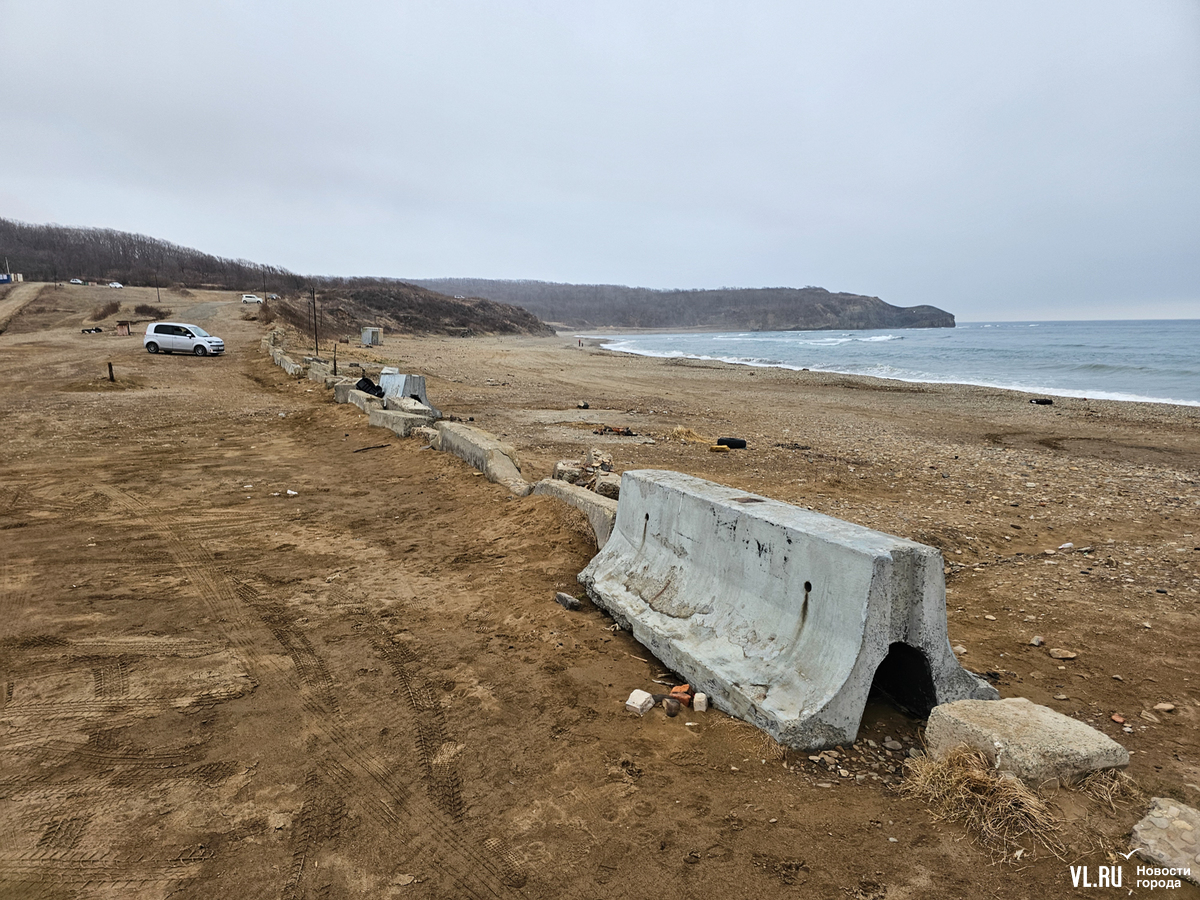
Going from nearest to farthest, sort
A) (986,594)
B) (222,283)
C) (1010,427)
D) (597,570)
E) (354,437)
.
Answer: (597,570)
(986,594)
(354,437)
(1010,427)
(222,283)

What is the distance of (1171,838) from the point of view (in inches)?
97.4

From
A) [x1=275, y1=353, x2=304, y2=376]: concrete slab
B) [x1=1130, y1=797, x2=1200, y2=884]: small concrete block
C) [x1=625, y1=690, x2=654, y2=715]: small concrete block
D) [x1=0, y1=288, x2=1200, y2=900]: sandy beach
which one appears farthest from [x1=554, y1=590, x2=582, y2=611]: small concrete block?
[x1=275, y1=353, x2=304, y2=376]: concrete slab

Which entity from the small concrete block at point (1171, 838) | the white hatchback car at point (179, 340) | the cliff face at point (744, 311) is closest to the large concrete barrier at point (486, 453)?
the small concrete block at point (1171, 838)

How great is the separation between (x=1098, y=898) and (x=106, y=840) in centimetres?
373

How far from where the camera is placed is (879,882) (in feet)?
8.00

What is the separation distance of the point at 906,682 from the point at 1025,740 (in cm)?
77

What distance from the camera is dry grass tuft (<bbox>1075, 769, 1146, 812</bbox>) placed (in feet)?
9.12

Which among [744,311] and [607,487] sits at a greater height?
[744,311]

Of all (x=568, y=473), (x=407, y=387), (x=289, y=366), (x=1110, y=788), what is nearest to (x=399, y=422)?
(x=407, y=387)

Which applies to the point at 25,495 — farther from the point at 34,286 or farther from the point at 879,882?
the point at 34,286

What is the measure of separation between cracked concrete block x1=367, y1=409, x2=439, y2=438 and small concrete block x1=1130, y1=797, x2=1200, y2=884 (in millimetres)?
10130

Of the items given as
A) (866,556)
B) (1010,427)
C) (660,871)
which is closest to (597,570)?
(866,556)

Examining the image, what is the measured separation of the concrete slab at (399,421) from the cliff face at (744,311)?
138 m

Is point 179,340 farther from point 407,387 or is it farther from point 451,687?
point 451,687
